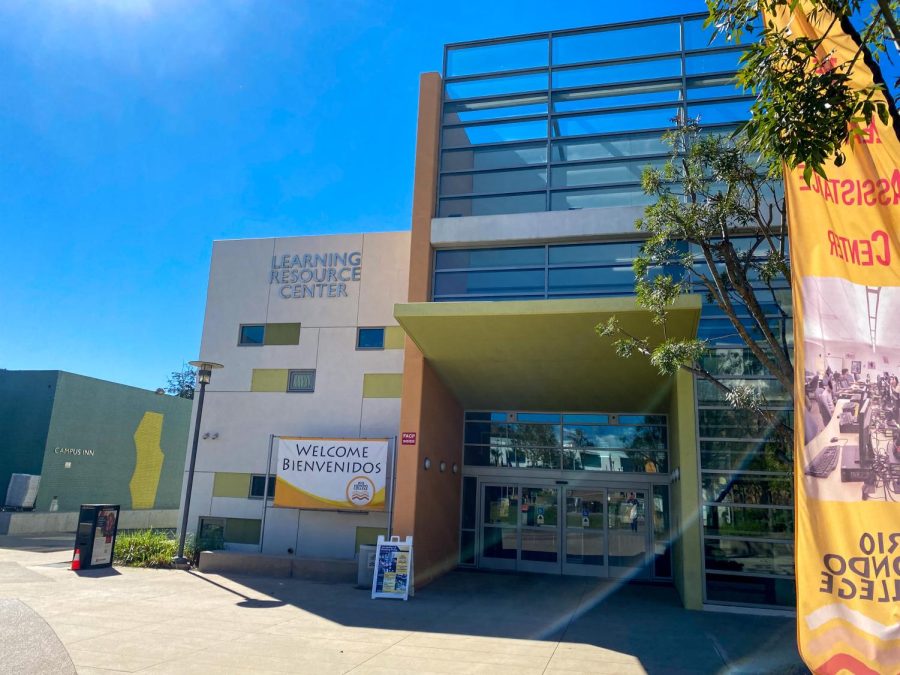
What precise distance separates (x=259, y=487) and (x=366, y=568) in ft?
15.0

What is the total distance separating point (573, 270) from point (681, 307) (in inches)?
125

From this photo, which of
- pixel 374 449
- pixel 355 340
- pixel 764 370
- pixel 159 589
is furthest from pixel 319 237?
pixel 764 370

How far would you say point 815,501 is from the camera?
566 cm

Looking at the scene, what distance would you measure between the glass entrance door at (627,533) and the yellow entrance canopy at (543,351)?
212cm

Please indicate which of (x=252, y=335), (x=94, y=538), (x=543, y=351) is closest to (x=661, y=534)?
(x=543, y=351)

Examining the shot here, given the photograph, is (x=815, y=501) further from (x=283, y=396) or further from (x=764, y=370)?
(x=283, y=396)

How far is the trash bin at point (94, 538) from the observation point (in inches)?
534

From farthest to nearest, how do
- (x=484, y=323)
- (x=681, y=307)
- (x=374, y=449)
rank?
(x=374, y=449), (x=484, y=323), (x=681, y=307)

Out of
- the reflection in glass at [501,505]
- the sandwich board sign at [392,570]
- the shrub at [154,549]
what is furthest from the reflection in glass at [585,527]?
the shrub at [154,549]

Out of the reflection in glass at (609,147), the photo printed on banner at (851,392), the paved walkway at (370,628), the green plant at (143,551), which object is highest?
the reflection in glass at (609,147)

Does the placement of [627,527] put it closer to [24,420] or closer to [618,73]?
[618,73]

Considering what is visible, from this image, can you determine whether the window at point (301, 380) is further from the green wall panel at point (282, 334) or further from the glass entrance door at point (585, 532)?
the glass entrance door at point (585, 532)

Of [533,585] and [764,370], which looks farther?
[533,585]

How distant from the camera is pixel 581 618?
10.3m
